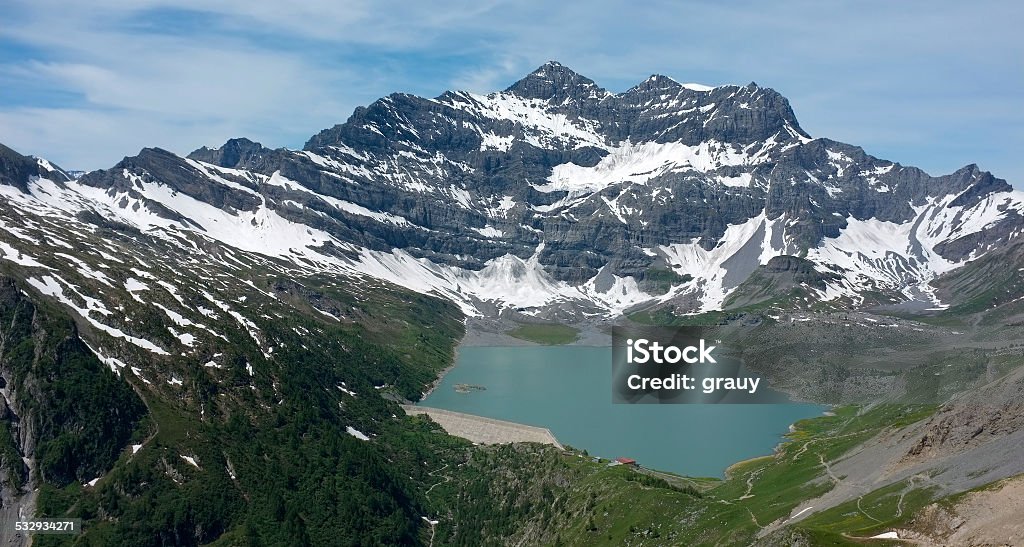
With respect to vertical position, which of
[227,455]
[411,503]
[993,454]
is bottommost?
[411,503]

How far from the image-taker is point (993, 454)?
3351 inches

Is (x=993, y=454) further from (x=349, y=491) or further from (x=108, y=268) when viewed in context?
(x=108, y=268)

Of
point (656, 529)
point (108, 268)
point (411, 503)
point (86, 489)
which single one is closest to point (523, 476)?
point (411, 503)

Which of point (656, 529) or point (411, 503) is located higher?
point (656, 529)

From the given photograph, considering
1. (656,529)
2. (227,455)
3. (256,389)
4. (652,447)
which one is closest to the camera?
(656,529)

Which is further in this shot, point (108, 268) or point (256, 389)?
point (108, 268)

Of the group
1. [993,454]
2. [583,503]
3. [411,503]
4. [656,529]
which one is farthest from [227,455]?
[993,454]

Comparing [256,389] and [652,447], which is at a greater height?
[256,389]

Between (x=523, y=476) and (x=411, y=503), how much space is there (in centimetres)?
1726

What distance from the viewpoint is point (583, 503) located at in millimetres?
113062

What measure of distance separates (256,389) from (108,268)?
170 ft

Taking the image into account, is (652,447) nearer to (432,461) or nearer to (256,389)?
(432,461)

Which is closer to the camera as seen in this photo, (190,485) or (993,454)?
(993,454)

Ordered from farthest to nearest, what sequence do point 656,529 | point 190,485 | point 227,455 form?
1. point 227,455
2. point 190,485
3. point 656,529
